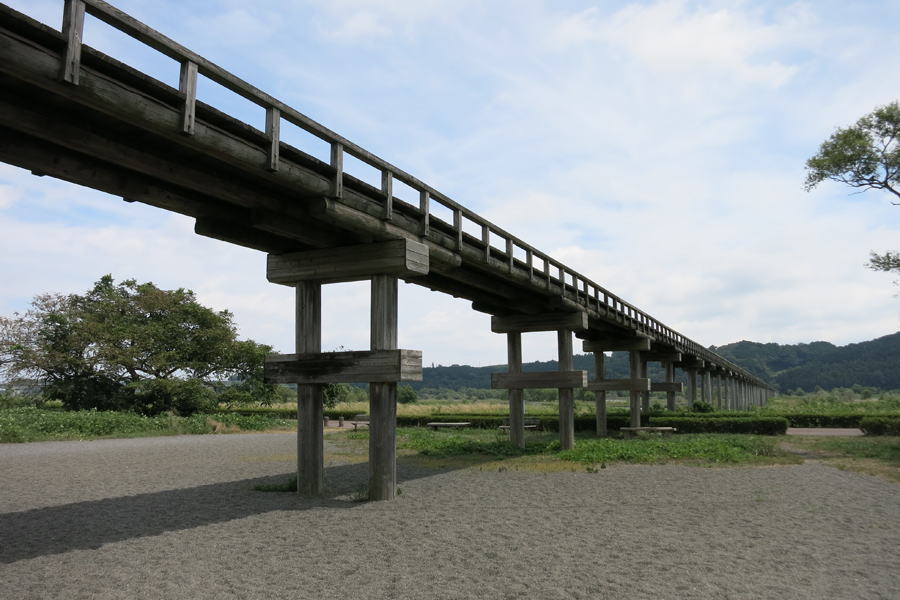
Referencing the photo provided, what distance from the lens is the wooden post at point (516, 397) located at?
2112 centimetres

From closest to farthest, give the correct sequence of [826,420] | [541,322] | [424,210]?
1. [424,210]
2. [541,322]
3. [826,420]

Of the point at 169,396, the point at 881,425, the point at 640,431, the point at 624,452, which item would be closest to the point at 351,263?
the point at 624,452

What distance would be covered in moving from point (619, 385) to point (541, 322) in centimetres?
942

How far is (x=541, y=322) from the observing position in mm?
21125

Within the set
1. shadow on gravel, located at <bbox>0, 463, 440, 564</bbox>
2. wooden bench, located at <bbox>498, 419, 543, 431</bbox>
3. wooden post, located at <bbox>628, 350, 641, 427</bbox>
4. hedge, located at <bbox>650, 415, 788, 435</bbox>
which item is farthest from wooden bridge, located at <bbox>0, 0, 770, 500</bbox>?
hedge, located at <bbox>650, 415, 788, 435</bbox>

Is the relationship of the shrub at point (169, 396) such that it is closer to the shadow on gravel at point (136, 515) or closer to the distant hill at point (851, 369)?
the shadow on gravel at point (136, 515)

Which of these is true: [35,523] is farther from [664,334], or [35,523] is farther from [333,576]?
[664,334]

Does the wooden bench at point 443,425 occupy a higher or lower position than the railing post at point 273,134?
lower

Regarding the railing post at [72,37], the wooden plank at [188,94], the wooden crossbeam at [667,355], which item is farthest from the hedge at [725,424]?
the railing post at [72,37]

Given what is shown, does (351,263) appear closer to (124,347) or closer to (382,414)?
(382,414)

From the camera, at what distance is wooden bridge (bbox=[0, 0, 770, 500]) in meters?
6.75

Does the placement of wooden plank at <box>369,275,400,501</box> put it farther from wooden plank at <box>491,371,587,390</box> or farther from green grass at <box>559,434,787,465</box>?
wooden plank at <box>491,371,587,390</box>

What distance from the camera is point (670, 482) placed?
537 inches

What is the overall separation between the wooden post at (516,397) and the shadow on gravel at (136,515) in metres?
8.37
